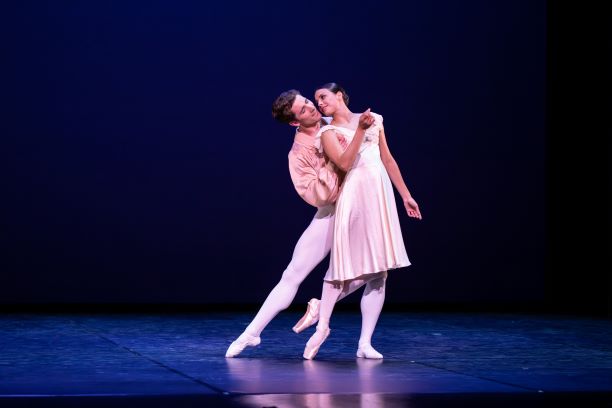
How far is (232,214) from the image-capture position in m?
6.81

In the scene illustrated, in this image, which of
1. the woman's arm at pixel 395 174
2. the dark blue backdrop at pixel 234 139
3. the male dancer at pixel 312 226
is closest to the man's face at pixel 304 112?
the male dancer at pixel 312 226

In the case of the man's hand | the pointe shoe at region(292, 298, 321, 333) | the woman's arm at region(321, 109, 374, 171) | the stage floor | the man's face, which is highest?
the man's face

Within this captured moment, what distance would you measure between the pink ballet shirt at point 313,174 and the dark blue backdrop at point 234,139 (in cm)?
249

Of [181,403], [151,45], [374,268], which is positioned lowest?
[181,403]

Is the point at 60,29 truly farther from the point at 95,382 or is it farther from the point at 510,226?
the point at 95,382

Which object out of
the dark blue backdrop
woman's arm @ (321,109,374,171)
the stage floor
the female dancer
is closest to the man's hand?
woman's arm @ (321,109,374,171)

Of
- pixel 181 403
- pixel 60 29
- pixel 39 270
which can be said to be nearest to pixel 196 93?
pixel 60 29

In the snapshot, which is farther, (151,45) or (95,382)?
(151,45)

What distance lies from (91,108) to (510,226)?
2792 millimetres

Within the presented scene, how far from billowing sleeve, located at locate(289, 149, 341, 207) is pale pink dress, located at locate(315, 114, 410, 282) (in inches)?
2.0

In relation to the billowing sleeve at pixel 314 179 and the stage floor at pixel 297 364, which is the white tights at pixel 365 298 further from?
the billowing sleeve at pixel 314 179

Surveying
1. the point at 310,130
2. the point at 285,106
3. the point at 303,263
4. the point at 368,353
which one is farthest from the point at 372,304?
the point at 285,106

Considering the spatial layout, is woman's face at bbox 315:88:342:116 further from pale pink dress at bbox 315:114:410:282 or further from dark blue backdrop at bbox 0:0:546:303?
dark blue backdrop at bbox 0:0:546:303

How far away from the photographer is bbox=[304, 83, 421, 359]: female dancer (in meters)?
4.20
